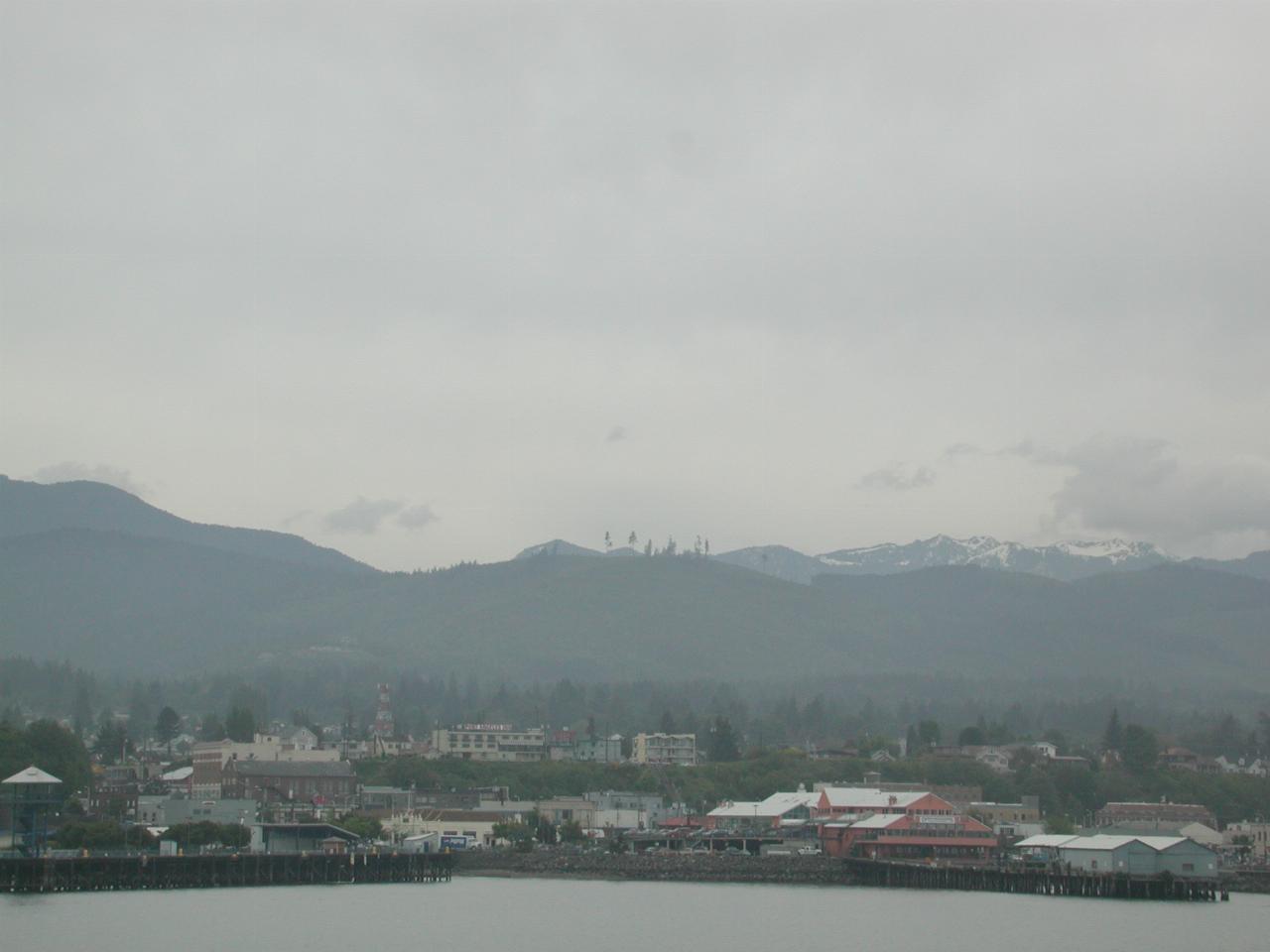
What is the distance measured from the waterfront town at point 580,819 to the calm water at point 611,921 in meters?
9.09

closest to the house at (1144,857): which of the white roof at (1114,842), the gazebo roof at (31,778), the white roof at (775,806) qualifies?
the white roof at (1114,842)

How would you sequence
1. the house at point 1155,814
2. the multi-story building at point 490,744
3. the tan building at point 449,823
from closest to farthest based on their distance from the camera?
the tan building at point 449,823
the house at point 1155,814
the multi-story building at point 490,744

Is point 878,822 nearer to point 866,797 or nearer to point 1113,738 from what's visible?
point 866,797

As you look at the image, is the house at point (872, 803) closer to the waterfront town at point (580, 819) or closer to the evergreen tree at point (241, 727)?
the waterfront town at point (580, 819)

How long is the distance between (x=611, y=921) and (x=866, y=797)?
138 feet

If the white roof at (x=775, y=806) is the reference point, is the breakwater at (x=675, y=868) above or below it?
below

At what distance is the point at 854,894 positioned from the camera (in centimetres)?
8412

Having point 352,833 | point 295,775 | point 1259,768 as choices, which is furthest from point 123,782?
point 1259,768

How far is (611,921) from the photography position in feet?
226

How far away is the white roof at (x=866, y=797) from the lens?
10450 cm

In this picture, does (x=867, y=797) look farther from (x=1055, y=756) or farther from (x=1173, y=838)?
(x=1055, y=756)

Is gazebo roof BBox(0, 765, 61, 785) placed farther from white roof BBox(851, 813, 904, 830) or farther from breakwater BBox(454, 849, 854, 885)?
white roof BBox(851, 813, 904, 830)

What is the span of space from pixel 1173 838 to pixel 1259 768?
288 ft

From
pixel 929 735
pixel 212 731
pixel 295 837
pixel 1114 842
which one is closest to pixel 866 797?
pixel 1114 842
